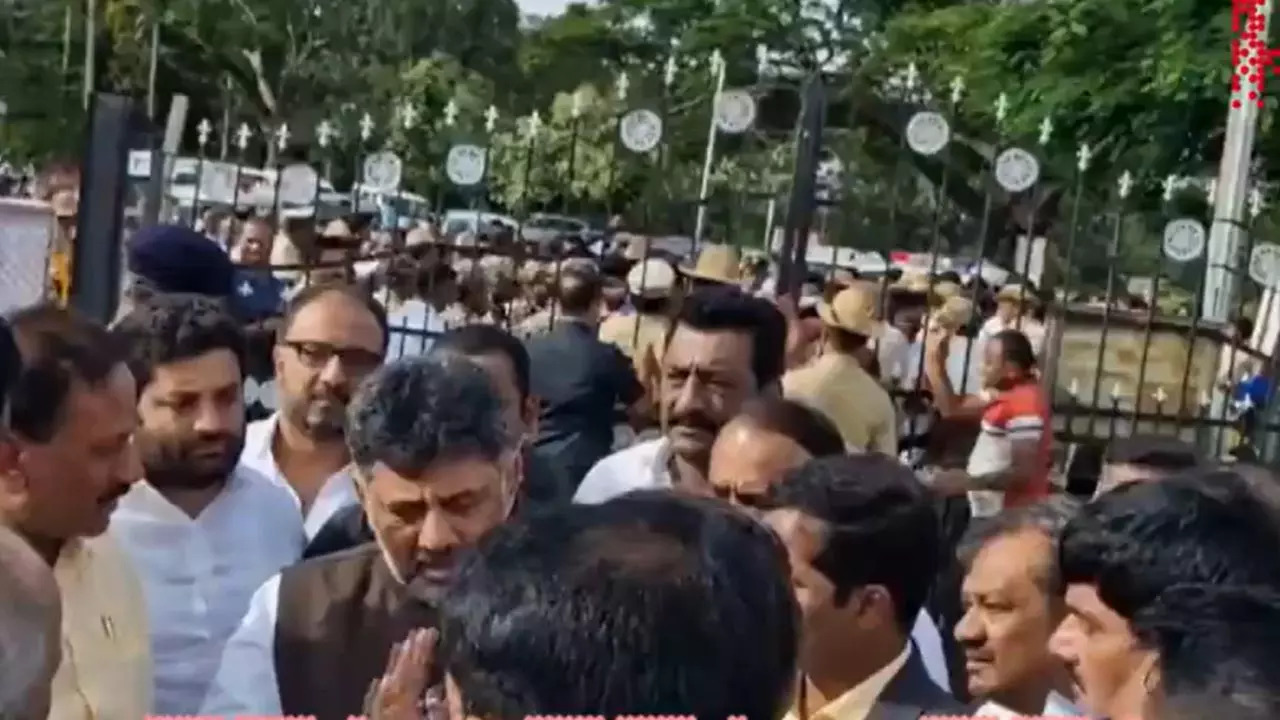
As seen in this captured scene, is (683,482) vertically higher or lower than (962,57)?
lower

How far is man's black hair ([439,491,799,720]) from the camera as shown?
5.73 ft

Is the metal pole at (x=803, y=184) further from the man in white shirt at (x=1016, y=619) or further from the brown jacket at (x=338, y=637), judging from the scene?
the brown jacket at (x=338, y=637)

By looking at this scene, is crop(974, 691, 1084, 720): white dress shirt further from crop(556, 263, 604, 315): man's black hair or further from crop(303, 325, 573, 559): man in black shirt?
crop(556, 263, 604, 315): man's black hair

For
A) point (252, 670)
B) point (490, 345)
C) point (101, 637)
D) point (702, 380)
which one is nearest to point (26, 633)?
point (101, 637)

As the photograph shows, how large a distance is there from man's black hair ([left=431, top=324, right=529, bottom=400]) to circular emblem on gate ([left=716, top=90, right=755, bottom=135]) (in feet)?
10.0

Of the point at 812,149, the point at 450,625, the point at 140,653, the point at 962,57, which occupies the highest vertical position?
the point at 962,57

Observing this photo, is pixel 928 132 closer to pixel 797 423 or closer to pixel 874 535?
pixel 797 423

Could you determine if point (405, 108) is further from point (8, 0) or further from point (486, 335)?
point (8, 0)

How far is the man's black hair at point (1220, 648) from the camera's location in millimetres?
2094

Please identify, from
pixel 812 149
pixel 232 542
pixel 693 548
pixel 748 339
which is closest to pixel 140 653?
pixel 232 542

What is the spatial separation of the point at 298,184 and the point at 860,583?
22.7ft

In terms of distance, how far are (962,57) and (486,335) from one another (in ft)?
58.3

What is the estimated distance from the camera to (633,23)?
4403 cm

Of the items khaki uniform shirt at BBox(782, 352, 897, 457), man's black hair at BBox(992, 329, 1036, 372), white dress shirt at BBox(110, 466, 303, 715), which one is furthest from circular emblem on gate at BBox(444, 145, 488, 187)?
white dress shirt at BBox(110, 466, 303, 715)
